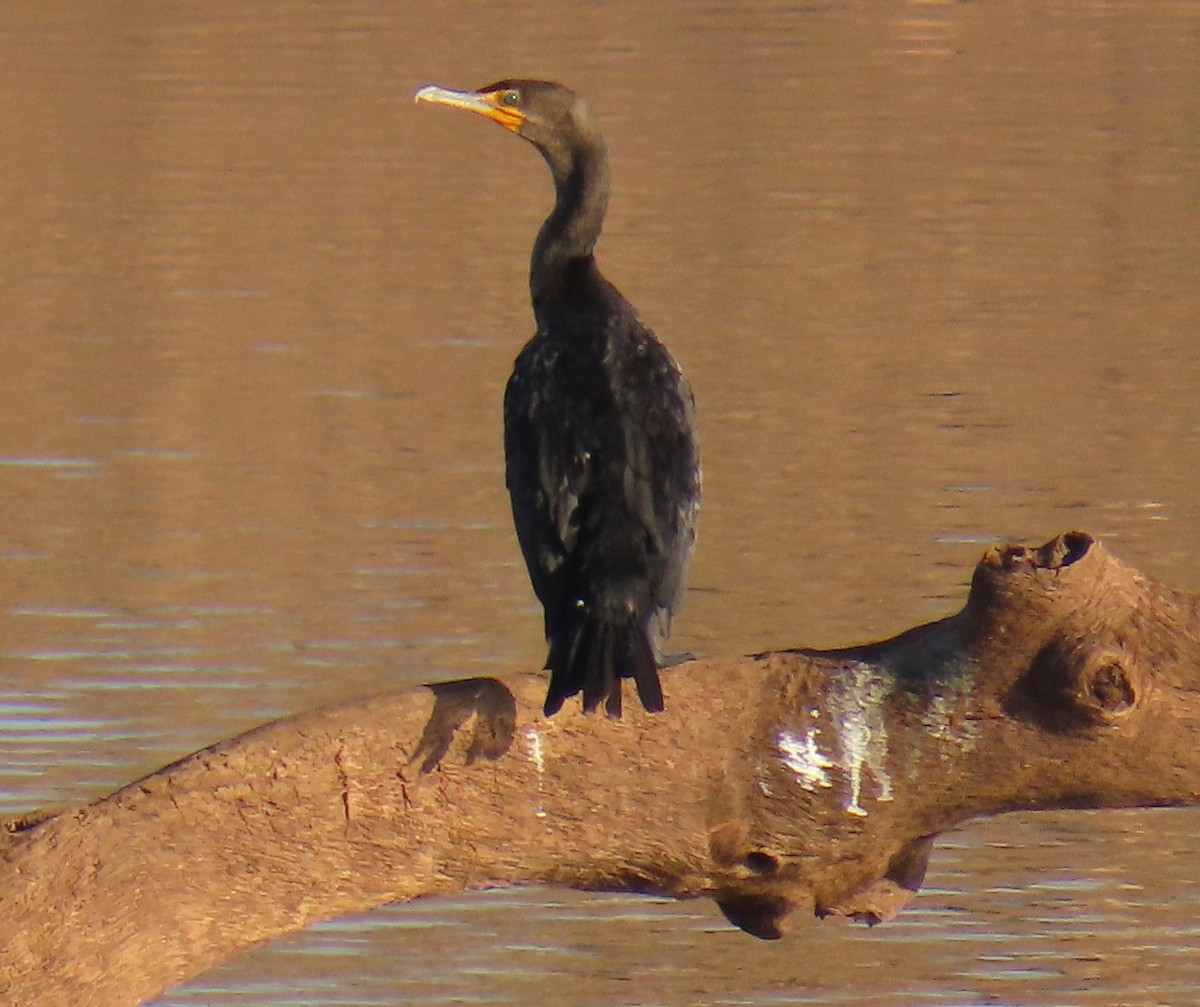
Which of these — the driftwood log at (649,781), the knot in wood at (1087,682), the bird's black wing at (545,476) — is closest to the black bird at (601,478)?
the bird's black wing at (545,476)

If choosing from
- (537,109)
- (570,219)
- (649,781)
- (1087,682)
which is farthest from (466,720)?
(537,109)

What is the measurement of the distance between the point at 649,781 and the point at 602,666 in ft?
0.71

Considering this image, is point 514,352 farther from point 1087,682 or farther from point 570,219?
point 1087,682

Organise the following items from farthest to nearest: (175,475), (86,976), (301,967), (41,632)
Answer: (175,475) < (41,632) < (301,967) < (86,976)

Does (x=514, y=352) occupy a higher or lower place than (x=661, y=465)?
lower

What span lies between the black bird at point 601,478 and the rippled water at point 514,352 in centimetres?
235

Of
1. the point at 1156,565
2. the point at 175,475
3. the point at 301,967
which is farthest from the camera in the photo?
the point at 175,475

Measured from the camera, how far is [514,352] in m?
12.8

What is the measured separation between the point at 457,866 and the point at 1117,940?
12.7ft

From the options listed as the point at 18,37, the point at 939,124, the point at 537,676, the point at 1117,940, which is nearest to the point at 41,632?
the point at 1117,940

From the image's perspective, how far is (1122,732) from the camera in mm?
3719

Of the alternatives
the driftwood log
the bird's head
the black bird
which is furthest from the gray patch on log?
the bird's head

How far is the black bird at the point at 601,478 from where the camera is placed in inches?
171

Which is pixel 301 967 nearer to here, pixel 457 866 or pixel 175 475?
pixel 457 866
